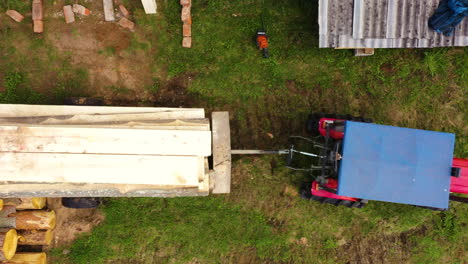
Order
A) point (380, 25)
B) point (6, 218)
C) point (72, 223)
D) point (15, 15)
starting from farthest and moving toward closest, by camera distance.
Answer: point (72, 223) → point (15, 15) → point (6, 218) → point (380, 25)

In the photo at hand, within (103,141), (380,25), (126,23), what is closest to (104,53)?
(126,23)

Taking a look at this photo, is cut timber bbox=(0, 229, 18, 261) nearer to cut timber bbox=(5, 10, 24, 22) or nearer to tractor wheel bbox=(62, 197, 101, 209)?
tractor wheel bbox=(62, 197, 101, 209)

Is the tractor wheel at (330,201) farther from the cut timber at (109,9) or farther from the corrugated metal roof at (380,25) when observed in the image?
the cut timber at (109,9)

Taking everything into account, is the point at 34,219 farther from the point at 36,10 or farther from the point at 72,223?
the point at 36,10

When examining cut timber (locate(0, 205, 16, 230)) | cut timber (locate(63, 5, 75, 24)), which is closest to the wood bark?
cut timber (locate(0, 205, 16, 230))

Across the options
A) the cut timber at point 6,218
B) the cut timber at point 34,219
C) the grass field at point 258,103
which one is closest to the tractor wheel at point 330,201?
the grass field at point 258,103
